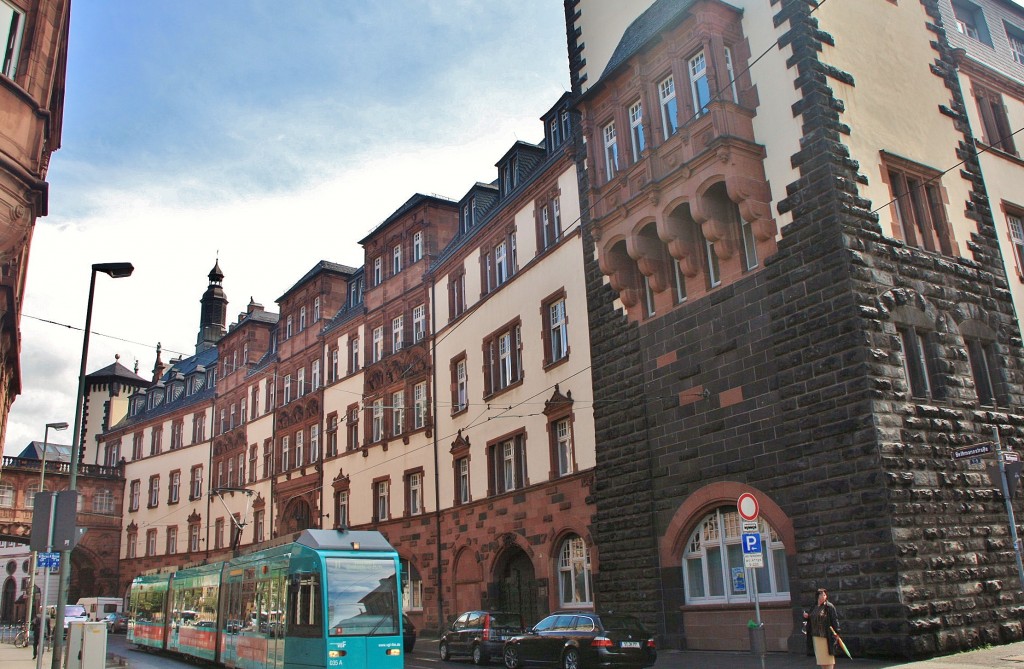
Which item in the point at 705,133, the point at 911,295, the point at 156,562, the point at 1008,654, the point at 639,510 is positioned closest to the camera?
the point at 1008,654

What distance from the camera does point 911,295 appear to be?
1830cm

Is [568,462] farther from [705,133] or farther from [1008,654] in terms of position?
[1008,654]

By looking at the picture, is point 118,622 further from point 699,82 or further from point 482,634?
point 699,82

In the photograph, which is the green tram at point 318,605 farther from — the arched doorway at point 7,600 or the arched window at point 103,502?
the arched doorway at point 7,600

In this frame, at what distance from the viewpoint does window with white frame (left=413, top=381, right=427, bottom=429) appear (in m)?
35.3

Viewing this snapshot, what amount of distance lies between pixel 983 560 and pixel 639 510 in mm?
7603

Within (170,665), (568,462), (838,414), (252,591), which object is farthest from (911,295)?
(170,665)

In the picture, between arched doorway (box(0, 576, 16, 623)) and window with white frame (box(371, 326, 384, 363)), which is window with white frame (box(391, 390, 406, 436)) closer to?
window with white frame (box(371, 326, 384, 363))

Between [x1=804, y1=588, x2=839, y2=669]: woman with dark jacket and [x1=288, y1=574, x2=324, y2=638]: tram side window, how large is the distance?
27.7 feet

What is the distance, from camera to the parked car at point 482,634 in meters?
23.2

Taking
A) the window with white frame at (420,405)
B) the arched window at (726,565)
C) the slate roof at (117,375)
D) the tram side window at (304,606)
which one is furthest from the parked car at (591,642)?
the slate roof at (117,375)

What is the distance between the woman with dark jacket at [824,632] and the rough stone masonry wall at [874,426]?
7.11ft

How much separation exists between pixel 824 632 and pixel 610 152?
14035mm

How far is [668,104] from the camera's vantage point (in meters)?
21.5
